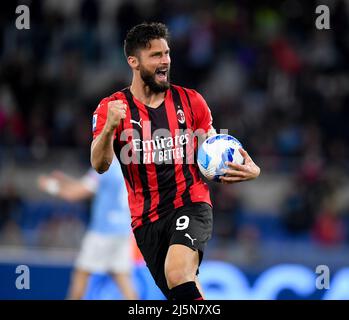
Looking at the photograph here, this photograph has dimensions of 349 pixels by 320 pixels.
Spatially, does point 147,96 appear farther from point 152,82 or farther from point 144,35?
point 144,35

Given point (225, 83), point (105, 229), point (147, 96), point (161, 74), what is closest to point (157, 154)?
point (147, 96)

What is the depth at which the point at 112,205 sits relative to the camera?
9.86 m

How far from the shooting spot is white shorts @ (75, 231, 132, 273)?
32.4ft

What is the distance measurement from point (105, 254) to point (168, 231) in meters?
3.70

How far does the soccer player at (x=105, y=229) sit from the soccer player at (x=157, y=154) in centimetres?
328

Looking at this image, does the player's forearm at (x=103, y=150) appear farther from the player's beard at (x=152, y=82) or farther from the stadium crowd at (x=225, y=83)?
the stadium crowd at (x=225, y=83)

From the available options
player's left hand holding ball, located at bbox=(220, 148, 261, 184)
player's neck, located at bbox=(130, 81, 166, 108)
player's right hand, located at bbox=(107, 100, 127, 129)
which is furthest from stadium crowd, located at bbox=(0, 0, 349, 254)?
player's right hand, located at bbox=(107, 100, 127, 129)

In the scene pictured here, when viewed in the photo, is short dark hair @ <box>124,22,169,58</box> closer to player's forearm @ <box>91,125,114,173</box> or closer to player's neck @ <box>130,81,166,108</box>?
player's neck @ <box>130,81,166,108</box>

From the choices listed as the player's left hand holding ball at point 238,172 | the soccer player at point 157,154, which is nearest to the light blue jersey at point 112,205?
the soccer player at point 157,154

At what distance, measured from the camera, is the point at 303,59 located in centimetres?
1402

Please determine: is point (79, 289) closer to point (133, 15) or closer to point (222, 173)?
point (222, 173)

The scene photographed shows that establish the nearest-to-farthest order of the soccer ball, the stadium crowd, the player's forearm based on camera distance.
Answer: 1. the player's forearm
2. the soccer ball
3. the stadium crowd

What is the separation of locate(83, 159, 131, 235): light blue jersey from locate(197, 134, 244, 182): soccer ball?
11.8 feet
